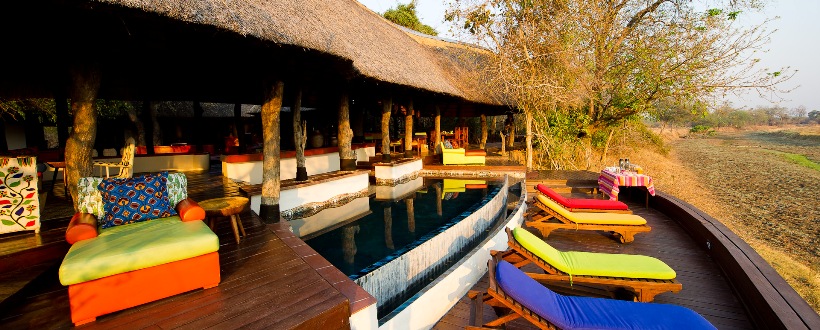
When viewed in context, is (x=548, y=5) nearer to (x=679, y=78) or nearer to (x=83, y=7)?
(x=679, y=78)

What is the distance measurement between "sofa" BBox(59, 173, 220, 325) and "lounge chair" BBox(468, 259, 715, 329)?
2.21m

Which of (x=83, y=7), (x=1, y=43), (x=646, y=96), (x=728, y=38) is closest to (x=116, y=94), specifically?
(x=1, y=43)

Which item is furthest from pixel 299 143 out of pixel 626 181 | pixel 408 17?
pixel 408 17

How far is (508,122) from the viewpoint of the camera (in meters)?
17.0

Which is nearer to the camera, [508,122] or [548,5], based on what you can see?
[548,5]

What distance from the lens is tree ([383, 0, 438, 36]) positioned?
31467mm

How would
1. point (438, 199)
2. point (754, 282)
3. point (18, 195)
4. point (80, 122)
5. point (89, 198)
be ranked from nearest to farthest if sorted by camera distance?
point (754, 282)
point (89, 198)
point (18, 195)
point (80, 122)
point (438, 199)

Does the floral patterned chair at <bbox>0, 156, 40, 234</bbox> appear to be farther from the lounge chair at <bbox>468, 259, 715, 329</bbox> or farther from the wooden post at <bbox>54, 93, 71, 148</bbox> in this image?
the wooden post at <bbox>54, 93, 71, 148</bbox>

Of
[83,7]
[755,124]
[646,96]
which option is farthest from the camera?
[755,124]

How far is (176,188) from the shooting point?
139 inches

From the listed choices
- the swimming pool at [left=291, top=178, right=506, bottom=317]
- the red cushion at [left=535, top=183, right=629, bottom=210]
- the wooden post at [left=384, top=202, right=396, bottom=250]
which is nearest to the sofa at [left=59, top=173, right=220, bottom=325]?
the swimming pool at [left=291, top=178, right=506, bottom=317]

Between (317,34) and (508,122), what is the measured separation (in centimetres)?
1354

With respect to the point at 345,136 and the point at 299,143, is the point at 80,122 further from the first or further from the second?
the point at 345,136

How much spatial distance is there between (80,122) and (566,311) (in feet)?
16.7
